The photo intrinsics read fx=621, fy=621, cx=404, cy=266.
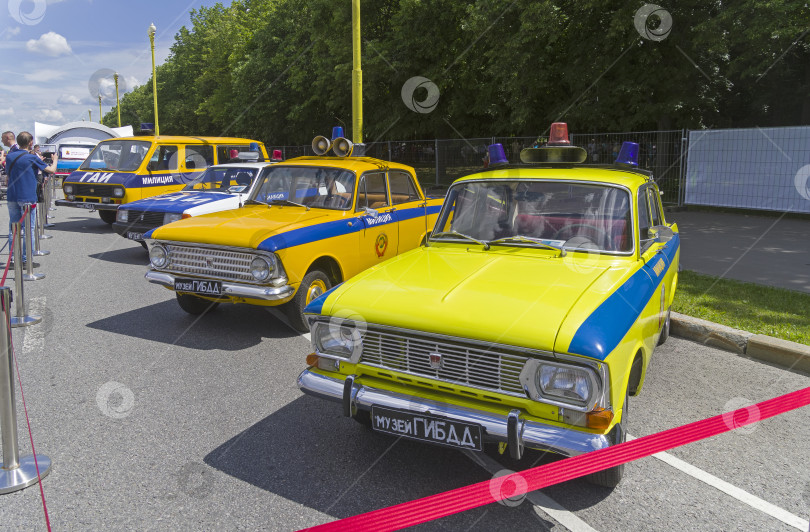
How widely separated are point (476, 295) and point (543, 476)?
1191mm

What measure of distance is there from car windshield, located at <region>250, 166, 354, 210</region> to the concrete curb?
399 cm

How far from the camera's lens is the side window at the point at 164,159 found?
14.0 m

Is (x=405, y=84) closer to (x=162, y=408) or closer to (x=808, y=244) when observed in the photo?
(x=808, y=244)

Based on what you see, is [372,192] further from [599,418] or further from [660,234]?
[599,418]

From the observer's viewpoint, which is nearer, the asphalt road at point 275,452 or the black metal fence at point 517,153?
the asphalt road at point 275,452

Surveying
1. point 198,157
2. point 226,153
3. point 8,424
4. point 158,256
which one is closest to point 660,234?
point 8,424

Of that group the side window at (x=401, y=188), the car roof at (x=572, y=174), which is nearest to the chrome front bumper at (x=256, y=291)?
the car roof at (x=572, y=174)

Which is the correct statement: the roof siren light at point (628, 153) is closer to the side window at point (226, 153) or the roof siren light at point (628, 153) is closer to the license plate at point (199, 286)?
the license plate at point (199, 286)

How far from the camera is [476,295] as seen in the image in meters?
3.67

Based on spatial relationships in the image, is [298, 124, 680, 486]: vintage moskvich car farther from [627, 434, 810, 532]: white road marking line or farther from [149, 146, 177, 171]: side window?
[149, 146, 177, 171]: side window

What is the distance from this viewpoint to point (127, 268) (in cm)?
1028

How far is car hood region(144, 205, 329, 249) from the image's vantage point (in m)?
6.36

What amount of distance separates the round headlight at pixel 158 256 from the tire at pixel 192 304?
0.57 metres

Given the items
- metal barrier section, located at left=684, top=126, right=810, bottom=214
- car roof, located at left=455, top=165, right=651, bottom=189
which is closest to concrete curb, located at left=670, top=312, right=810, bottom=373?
car roof, located at left=455, top=165, right=651, bottom=189
